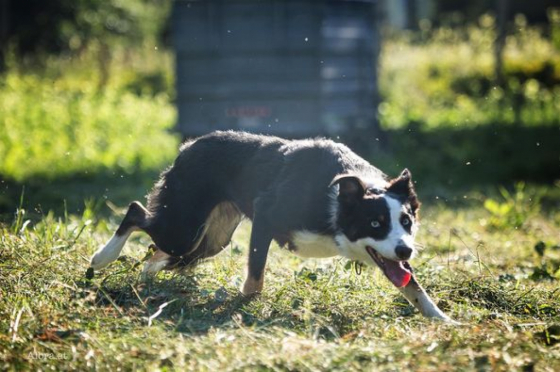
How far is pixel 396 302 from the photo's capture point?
5590 millimetres

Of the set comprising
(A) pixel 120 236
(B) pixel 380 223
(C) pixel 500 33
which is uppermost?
(C) pixel 500 33

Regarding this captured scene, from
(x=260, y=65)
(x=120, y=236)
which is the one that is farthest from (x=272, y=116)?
(x=120, y=236)

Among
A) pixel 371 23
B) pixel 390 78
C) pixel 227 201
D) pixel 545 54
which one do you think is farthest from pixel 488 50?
pixel 227 201

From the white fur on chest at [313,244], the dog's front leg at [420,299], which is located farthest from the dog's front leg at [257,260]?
the dog's front leg at [420,299]

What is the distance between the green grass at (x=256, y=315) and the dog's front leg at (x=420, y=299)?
77 millimetres

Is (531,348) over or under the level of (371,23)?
under

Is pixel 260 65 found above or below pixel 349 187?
above

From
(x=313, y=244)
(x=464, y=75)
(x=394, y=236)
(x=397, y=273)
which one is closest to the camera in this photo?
(x=394, y=236)

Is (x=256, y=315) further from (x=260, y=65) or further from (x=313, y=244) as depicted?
(x=260, y=65)

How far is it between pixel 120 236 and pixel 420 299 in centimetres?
208

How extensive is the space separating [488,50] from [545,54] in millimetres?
1382

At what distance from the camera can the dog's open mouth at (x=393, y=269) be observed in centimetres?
518

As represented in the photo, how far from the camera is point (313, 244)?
18.0ft

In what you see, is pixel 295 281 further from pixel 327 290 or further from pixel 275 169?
pixel 275 169
